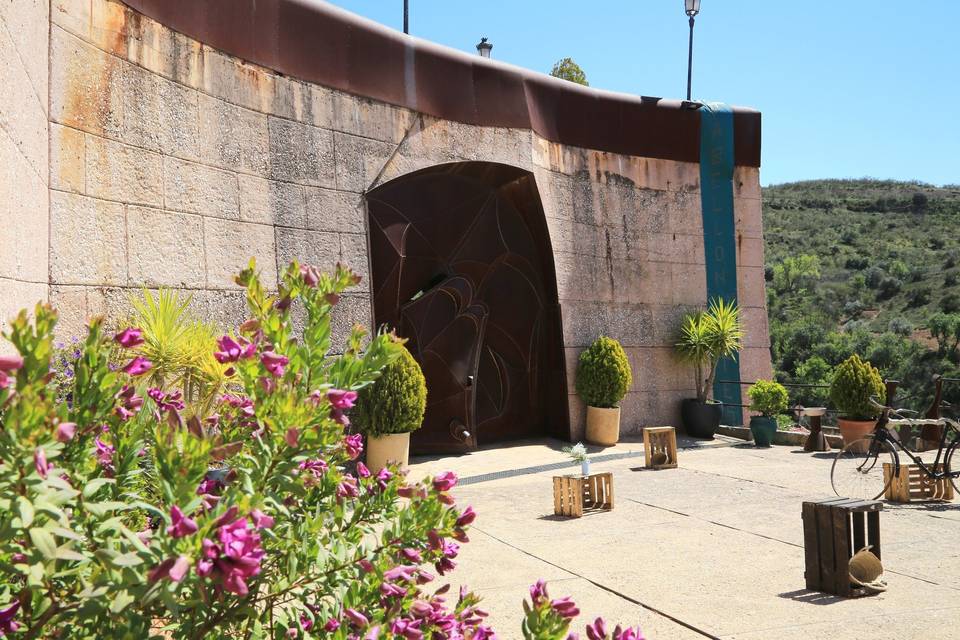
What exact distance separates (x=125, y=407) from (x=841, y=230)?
47.2m

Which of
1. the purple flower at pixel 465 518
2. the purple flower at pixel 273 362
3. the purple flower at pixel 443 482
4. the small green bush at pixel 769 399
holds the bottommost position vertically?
the small green bush at pixel 769 399

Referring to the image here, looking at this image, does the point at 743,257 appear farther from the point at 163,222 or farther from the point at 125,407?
the point at 125,407

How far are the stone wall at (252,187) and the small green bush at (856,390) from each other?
2.26 metres

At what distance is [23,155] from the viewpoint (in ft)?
14.5

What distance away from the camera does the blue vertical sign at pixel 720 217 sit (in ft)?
41.0

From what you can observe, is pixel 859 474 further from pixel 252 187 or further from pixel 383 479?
pixel 383 479

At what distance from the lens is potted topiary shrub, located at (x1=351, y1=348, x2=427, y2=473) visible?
7.97 m

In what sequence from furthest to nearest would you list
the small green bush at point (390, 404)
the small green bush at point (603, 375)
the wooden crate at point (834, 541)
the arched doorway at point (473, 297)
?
the small green bush at point (603, 375) < the arched doorway at point (473, 297) < the small green bush at point (390, 404) < the wooden crate at point (834, 541)

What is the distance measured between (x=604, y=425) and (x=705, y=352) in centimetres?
225

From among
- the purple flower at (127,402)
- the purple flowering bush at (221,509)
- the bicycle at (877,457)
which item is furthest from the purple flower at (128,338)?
the bicycle at (877,457)

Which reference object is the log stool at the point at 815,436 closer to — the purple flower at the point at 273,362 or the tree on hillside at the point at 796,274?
the purple flower at the point at 273,362

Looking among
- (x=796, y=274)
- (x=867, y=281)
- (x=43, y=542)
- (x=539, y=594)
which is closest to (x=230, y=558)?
(x=43, y=542)

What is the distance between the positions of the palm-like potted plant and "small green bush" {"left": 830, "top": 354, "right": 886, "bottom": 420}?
5.29ft

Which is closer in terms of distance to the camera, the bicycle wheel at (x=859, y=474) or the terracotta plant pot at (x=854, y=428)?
the bicycle wheel at (x=859, y=474)
